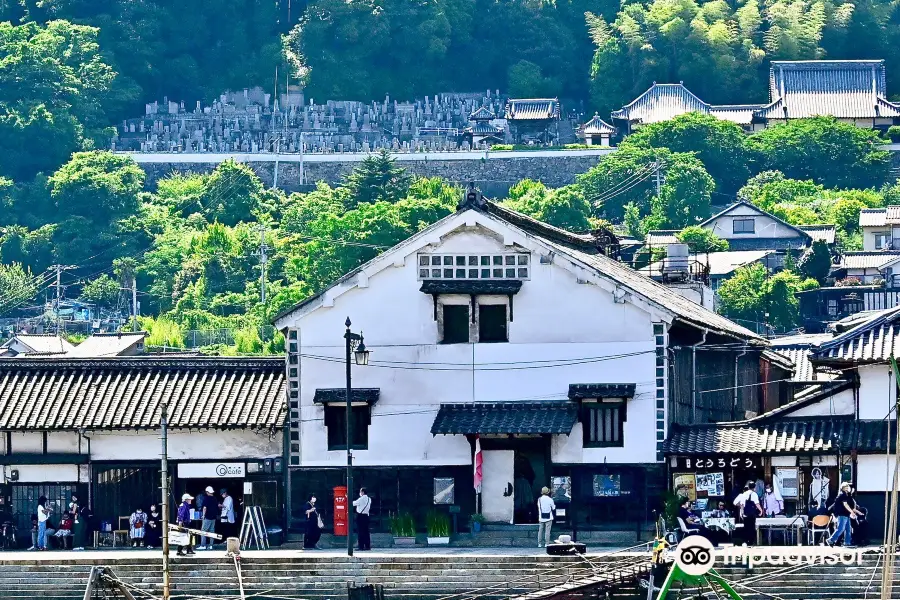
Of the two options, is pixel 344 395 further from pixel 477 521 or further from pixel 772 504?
pixel 772 504

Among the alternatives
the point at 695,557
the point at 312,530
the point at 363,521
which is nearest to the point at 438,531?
the point at 363,521

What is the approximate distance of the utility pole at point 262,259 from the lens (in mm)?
100750

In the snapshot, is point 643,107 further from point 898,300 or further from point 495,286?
point 495,286

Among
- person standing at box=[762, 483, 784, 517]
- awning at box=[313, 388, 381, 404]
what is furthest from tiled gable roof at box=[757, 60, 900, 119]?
person standing at box=[762, 483, 784, 517]

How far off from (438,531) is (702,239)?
5389cm

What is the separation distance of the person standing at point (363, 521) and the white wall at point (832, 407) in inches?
298

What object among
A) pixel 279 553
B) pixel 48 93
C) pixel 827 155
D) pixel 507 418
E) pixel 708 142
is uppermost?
pixel 48 93

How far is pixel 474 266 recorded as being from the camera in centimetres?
4928

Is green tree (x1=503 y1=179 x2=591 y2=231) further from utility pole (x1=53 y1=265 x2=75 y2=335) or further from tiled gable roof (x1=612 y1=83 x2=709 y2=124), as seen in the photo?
tiled gable roof (x1=612 y1=83 x2=709 y2=124)

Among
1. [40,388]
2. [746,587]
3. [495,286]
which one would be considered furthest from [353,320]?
[746,587]

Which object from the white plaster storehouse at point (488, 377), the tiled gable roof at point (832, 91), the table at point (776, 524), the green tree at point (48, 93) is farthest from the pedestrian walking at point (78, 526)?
the tiled gable roof at point (832, 91)

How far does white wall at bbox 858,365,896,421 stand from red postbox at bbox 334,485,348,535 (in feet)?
30.0

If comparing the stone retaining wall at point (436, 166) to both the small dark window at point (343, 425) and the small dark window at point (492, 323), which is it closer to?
the small dark window at point (492, 323)

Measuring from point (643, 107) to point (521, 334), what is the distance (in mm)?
84418
